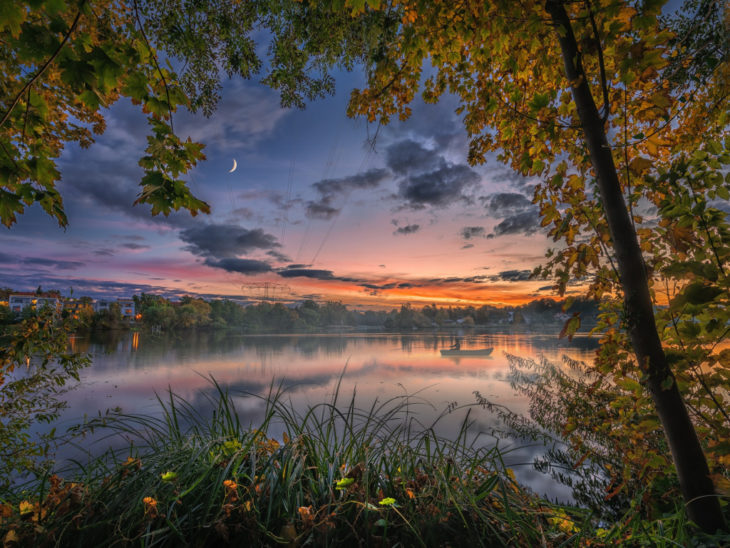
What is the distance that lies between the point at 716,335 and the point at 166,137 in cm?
267

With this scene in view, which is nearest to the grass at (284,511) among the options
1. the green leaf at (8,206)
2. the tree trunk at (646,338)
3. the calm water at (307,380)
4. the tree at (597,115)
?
the tree trunk at (646,338)

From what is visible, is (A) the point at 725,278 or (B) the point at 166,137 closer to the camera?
(A) the point at 725,278

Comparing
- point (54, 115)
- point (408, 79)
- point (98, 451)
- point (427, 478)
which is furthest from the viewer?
point (98, 451)

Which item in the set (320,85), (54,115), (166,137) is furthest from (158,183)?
(320,85)

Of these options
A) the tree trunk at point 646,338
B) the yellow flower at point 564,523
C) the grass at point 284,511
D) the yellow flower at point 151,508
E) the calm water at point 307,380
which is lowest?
the calm water at point 307,380

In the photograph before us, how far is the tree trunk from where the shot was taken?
3.71ft

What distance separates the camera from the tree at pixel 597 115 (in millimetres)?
1146

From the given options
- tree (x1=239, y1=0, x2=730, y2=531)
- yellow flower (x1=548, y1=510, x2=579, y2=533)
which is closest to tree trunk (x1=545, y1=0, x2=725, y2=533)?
tree (x1=239, y1=0, x2=730, y2=531)

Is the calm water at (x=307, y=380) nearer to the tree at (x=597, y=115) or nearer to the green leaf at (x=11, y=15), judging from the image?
the tree at (x=597, y=115)

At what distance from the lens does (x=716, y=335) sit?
3.89ft

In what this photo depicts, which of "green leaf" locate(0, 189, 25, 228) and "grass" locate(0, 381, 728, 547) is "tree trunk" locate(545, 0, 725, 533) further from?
"green leaf" locate(0, 189, 25, 228)

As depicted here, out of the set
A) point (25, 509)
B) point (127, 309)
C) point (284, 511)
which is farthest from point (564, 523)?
point (127, 309)

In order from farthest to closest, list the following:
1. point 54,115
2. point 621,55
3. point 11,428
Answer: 1. point 54,115
2. point 11,428
3. point 621,55

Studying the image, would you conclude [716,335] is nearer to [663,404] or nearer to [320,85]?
[663,404]
